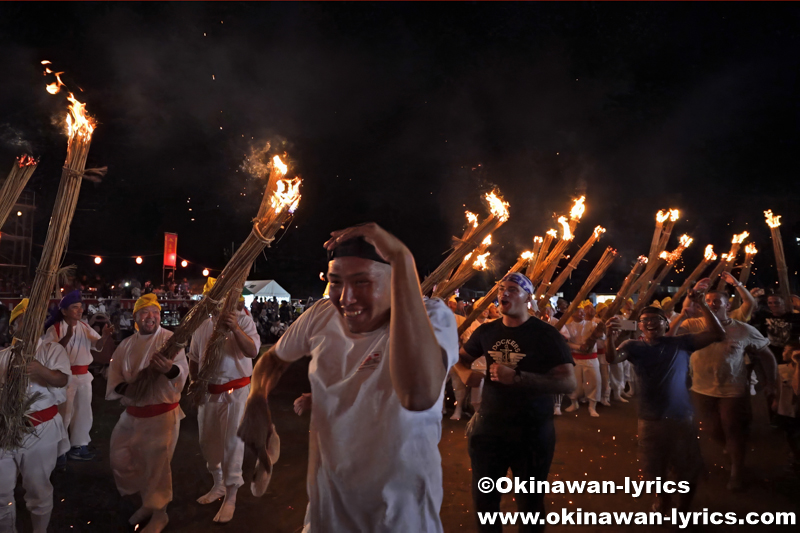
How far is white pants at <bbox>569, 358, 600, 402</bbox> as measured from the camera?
8344 mm

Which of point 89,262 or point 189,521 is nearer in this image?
point 189,521

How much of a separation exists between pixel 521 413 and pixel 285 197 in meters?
2.53

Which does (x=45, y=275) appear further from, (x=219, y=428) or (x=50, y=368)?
(x=219, y=428)

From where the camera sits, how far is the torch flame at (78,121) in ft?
10.3

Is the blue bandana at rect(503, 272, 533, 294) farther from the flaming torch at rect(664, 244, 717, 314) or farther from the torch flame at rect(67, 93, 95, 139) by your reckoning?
the flaming torch at rect(664, 244, 717, 314)

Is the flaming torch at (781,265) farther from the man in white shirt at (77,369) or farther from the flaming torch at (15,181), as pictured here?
the man in white shirt at (77,369)

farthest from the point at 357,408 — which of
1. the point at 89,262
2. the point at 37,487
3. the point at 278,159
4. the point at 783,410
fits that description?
the point at 89,262

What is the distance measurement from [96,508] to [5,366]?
2005 mm

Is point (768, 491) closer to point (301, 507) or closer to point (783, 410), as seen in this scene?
point (783, 410)

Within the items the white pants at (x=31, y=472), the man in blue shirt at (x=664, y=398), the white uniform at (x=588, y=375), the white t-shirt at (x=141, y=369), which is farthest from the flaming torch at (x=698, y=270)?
the white pants at (x=31, y=472)

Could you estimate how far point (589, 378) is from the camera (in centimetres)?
848

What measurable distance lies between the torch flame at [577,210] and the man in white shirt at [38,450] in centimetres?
719

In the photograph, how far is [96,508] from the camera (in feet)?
14.4

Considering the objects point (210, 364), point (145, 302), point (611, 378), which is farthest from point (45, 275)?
point (611, 378)
